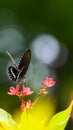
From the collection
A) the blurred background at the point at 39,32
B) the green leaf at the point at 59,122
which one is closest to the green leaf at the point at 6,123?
the green leaf at the point at 59,122

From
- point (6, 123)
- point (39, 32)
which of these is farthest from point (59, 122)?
point (39, 32)

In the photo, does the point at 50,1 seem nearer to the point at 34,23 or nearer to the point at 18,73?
the point at 34,23

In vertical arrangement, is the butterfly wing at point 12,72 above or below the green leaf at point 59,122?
above

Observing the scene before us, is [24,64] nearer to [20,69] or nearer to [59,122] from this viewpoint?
[20,69]

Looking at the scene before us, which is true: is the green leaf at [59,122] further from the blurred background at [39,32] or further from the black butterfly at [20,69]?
the blurred background at [39,32]

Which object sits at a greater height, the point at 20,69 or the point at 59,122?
the point at 20,69

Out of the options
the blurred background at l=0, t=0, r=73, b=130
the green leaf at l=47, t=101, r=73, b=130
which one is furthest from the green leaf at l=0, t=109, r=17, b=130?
the blurred background at l=0, t=0, r=73, b=130

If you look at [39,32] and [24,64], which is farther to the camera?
[39,32]

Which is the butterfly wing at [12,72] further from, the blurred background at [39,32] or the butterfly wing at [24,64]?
the blurred background at [39,32]

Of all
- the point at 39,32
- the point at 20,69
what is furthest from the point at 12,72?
the point at 39,32

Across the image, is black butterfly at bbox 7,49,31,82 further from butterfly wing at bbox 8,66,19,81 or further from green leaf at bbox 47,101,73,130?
green leaf at bbox 47,101,73,130

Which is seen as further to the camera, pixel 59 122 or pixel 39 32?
pixel 39 32

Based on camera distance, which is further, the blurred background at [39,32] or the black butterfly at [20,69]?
the blurred background at [39,32]

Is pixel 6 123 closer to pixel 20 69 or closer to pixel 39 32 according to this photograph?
pixel 20 69
